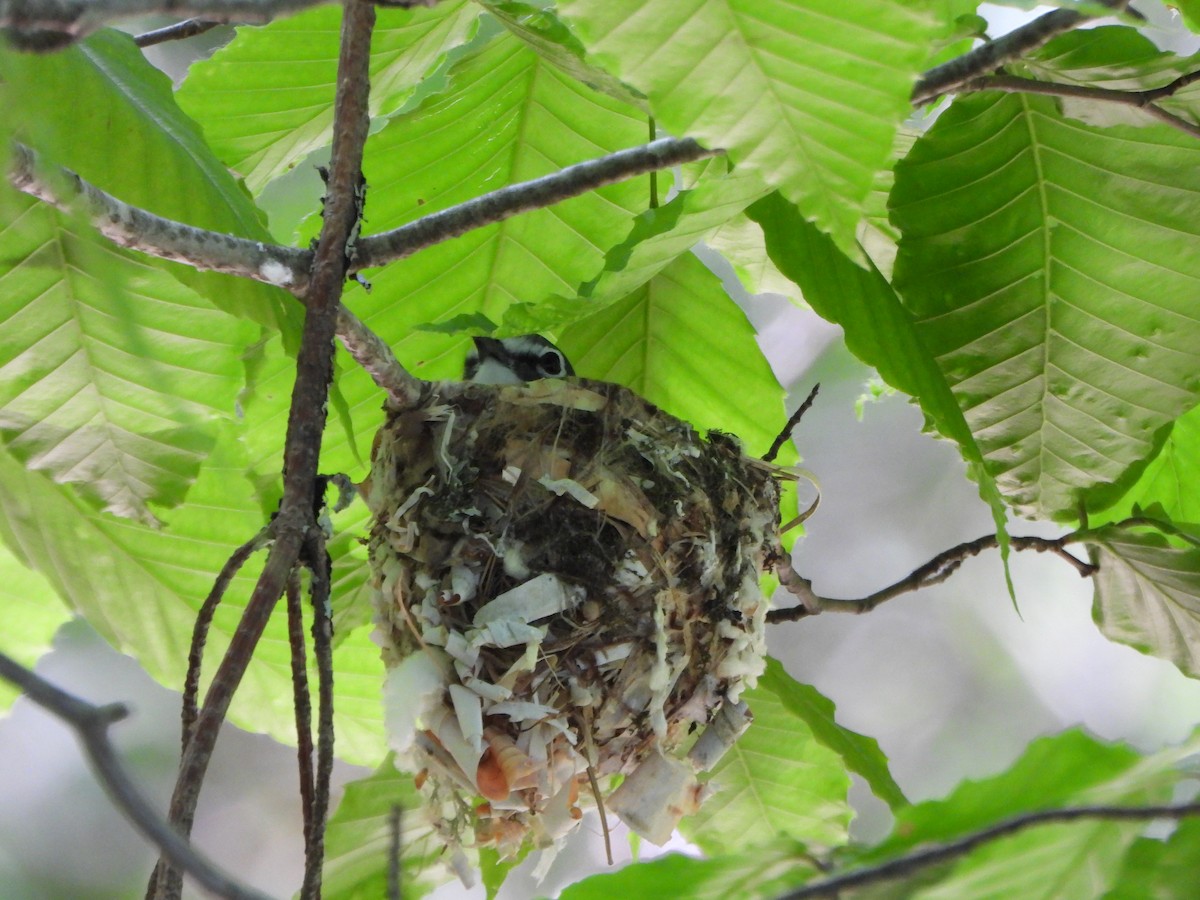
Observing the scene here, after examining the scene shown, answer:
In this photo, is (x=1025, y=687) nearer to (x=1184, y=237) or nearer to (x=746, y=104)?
(x=1184, y=237)

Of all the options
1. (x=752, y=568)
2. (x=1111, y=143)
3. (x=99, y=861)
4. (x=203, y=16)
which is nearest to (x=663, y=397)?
(x=752, y=568)

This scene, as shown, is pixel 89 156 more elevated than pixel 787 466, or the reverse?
pixel 89 156

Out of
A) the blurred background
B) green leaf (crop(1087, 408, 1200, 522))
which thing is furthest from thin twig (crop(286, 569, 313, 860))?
the blurred background

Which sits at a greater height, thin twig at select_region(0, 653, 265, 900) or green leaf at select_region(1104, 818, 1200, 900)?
thin twig at select_region(0, 653, 265, 900)

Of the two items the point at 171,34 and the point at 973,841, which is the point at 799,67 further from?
the point at 171,34

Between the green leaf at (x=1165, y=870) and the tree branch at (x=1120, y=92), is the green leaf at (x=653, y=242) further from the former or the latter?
the green leaf at (x=1165, y=870)

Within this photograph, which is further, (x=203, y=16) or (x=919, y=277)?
(x=919, y=277)

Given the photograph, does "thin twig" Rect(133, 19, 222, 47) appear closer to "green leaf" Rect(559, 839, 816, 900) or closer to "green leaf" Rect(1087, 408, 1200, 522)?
"green leaf" Rect(559, 839, 816, 900)

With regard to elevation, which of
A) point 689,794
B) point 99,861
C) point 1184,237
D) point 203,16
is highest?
point 99,861

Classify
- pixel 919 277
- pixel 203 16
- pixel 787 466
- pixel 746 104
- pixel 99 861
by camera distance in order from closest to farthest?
1. pixel 203 16
2. pixel 746 104
3. pixel 919 277
4. pixel 787 466
5. pixel 99 861
